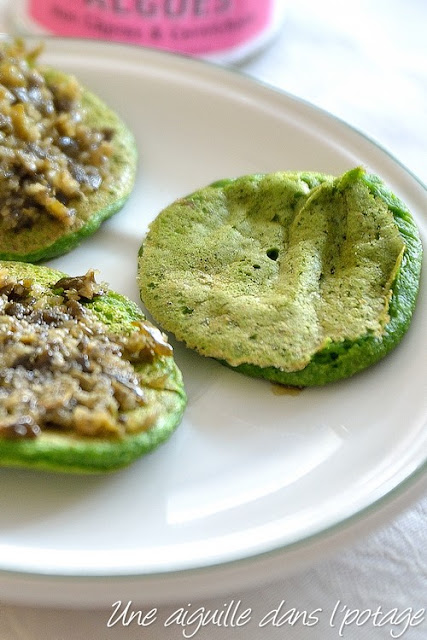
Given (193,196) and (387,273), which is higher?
(387,273)

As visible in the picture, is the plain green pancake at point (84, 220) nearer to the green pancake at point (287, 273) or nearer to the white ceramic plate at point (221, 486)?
the white ceramic plate at point (221, 486)

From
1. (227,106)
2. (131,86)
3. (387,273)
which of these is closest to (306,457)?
(387,273)

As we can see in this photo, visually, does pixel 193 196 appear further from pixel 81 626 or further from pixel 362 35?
pixel 362 35

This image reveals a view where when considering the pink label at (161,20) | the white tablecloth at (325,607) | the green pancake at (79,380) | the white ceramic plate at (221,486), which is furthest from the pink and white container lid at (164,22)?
the white tablecloth at (325,607)

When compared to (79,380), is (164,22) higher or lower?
Result: higher

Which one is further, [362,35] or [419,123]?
[362,35]

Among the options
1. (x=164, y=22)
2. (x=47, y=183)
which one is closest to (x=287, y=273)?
(x=47, y=183)

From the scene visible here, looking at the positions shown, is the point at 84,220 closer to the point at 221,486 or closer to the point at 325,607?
the point at 221,486
